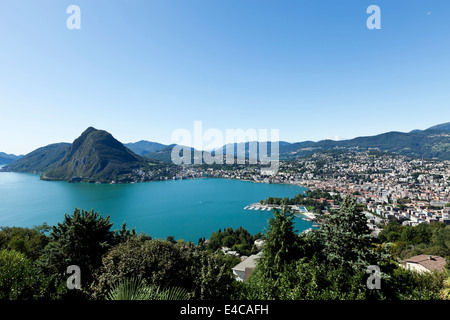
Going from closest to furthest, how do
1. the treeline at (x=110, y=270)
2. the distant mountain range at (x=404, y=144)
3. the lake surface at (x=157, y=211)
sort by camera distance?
the treeline at (x=110, y=270), the lake surface at (x=157, y=211), the distant mountain range at (x=404, y=144)

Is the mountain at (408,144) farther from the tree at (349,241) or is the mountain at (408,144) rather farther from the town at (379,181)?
the tree at (349,241)

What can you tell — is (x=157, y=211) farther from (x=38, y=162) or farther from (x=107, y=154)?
(x=38, y=162)

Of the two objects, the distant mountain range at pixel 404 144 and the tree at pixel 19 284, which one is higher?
the distant mountain range at pixel 404 144

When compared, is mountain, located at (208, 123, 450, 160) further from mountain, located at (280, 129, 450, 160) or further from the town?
the town

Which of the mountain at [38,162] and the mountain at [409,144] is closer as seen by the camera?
the mountain at [38,162]

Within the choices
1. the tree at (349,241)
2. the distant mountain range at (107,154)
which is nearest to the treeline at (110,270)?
the tree at (349,241)

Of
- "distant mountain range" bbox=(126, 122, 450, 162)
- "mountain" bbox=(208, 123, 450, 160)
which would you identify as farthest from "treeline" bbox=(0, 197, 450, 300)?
"distant mountain range" bbox=(126, 122, 450, 162)

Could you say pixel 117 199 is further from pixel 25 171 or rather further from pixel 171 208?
pixel 25 171

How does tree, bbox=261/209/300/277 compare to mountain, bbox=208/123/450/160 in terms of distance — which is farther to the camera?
mountain, bbox=208/123/450/160

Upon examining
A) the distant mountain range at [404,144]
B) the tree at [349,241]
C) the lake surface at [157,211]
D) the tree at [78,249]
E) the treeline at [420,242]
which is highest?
the distant mountain range at [404,144]

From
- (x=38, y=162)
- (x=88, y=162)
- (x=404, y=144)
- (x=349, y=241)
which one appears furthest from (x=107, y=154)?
(x=404, y=144)
